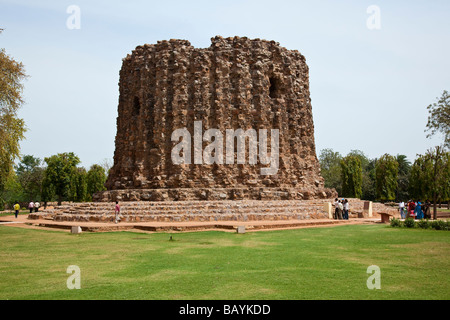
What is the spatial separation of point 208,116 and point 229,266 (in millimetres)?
16626

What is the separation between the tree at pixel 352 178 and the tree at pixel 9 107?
88.2ft

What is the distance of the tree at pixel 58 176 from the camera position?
37.4 metres

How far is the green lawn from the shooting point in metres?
5.52

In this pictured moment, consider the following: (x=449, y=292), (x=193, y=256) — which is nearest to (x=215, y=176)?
(x=193, y=256)

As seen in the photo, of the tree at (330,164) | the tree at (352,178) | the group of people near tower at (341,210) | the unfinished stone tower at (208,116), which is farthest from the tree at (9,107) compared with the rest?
the tree at (330,164)

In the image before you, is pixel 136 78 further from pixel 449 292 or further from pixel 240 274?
pixel 449 292

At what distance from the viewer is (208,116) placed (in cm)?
2330

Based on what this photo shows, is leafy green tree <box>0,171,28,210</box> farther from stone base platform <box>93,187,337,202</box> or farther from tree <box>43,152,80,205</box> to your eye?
stone base platform <box>93,187,337,202</box>

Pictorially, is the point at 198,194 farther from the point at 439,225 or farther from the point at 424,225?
the point at 439,225

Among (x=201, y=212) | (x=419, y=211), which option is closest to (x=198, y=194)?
(x=201, y=212)

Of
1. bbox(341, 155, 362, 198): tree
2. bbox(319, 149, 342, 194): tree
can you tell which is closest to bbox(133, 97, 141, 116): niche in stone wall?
bbox(341, 155, 362, 198): tree

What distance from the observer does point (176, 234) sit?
1312 cm

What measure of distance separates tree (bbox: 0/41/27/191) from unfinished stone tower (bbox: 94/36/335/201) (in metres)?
6.19

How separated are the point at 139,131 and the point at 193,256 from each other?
16.9 metres
